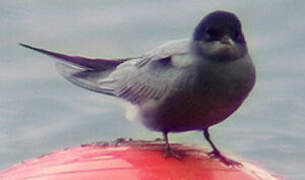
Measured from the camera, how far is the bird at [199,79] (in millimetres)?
6000

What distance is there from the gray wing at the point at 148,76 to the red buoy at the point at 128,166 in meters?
0.39

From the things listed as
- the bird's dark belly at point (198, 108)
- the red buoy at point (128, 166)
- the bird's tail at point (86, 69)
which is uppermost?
the bird's tail at point (86, 69)

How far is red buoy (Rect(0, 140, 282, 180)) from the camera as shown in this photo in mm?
5336

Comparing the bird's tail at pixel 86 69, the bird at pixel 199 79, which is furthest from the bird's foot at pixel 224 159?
the bird's tail at pixel 86 69

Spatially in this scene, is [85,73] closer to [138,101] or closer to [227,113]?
[138,101]

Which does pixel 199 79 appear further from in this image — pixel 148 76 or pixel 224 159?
pixel 224 159

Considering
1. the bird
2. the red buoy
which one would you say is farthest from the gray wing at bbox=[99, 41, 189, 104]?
the red buoy

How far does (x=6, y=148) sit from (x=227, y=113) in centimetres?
519

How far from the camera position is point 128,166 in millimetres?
5387

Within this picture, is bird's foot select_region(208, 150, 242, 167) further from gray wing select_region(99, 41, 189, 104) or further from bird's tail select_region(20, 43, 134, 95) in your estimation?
bird's tail select_region(20, 43, 134, 95)

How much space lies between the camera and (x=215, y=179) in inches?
213

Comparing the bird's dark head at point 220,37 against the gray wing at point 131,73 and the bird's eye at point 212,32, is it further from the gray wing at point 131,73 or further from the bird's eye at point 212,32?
the gray wing at point 131,73

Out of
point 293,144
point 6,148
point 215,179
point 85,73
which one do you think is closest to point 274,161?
point 293,144

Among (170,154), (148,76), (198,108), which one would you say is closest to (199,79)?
(198,108)
